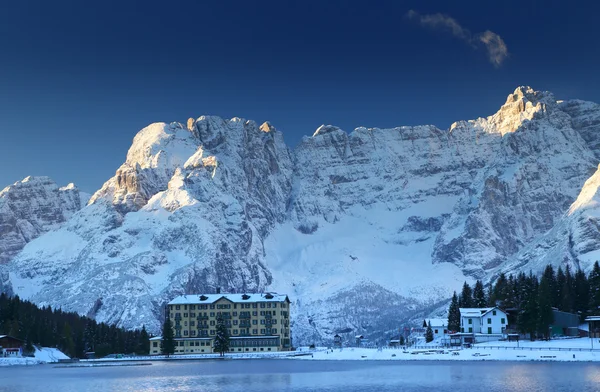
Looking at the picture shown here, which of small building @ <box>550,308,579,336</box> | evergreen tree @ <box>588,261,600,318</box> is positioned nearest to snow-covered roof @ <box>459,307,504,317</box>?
small building @ <box>550,308,579,336</box>

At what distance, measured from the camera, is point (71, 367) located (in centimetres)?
18412

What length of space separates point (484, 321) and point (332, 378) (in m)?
69.6

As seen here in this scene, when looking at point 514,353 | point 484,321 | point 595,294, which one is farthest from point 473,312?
point 514,353

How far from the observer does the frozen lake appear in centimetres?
11388

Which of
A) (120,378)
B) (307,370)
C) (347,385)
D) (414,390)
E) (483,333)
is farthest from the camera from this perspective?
(483,333)

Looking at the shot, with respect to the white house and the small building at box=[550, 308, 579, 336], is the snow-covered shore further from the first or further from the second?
the white house

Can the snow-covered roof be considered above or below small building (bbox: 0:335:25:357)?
above

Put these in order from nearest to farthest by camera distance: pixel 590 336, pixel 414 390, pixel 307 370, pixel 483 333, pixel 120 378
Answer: pixel 414 390
pixel 120 378
pixel 307 370
pixel 590 336
pixel 483 333

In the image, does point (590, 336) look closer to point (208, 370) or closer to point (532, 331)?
point (532, 331)

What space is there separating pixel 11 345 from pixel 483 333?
3811 inches

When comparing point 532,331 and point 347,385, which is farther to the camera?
point 532,331

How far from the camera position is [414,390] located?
109250 mm

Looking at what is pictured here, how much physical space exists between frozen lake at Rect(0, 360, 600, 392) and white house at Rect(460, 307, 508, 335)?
113 feet

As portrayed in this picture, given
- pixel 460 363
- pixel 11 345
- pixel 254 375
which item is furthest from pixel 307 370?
pixel 11 345
